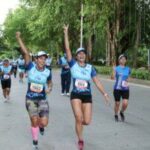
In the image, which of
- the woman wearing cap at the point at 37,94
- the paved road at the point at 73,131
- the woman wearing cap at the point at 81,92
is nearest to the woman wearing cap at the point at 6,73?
the paved road at the point at 73,131

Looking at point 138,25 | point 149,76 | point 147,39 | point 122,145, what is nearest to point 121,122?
point 122,145

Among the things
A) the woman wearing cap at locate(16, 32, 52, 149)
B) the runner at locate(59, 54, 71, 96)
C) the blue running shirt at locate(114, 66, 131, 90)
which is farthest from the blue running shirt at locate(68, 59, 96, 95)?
the runner at locate(59, 54, 71, 96)

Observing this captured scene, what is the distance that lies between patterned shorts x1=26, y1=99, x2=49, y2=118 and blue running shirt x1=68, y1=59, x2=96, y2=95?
1.95 feet

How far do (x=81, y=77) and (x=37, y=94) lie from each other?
2.74 feet

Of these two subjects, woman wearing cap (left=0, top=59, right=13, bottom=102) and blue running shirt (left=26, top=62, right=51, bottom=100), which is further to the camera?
woman wearing cap (left=0, top=59, right=13, bottom=102)

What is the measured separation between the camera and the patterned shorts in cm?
936

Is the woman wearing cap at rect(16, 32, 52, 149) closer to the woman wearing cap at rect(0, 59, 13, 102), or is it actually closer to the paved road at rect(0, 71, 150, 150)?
the paved road at rect(0, 71, 150, 150)

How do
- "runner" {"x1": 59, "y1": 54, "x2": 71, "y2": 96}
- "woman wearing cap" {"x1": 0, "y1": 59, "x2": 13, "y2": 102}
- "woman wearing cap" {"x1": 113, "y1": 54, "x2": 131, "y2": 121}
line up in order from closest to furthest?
1. "woman wearing cap" {"x1": 113, "y1": 54, "x2": 131, "y2": 121}
2. "woman wearing cap" {"x1": 0, "y1": 59, "x2": 13, "y2": 102}
3. "runner" {"x1": 59, "y1": 54, "x2": 71, "y2": 96}

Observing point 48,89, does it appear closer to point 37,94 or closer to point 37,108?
point 37,94

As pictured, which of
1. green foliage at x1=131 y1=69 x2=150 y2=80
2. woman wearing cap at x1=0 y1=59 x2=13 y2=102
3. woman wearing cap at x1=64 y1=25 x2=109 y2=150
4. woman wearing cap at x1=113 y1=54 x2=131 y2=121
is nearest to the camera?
woman wearing cap at x1=64 y1=25 x2=109 y2=150

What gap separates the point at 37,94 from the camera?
373 inches

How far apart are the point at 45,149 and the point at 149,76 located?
2304 cm

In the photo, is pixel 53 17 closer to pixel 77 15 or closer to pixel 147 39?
pixel 77 15

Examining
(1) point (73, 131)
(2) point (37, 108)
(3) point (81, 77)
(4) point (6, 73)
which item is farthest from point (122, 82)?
(4) point (6, 73)
